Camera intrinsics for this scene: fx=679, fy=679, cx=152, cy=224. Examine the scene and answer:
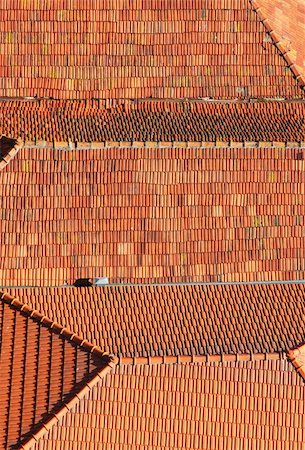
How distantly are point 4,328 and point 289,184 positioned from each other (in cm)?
842

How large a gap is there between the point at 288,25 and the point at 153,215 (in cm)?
786

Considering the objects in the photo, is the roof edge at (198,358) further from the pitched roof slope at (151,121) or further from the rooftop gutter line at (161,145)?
the pitched roof slope at (151,121)

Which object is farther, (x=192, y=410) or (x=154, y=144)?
(x=154, y=144)

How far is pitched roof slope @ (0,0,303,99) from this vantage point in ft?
65.3

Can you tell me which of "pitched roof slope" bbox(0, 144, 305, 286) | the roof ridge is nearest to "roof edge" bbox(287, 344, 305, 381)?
"pitched roof slope" bbox(0, 144, 305, 286)

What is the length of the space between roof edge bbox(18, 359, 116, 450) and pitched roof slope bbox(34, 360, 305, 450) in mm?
210

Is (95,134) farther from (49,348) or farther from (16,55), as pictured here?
(49,348)

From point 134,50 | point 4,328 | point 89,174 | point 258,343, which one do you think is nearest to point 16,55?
point 134,50

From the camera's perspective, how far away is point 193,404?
55.2 feet

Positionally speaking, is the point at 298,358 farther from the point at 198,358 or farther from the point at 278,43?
the point at 278,43

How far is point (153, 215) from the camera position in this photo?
18.1 m

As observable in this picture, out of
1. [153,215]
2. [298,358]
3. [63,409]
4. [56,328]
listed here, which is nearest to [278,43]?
[153,215]

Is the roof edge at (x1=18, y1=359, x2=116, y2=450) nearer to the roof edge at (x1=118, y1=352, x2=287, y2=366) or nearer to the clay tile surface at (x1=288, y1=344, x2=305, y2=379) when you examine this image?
the roof edge at (x1=118, y1=352, x2=287, y2=366)

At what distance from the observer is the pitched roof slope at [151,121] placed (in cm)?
1841
